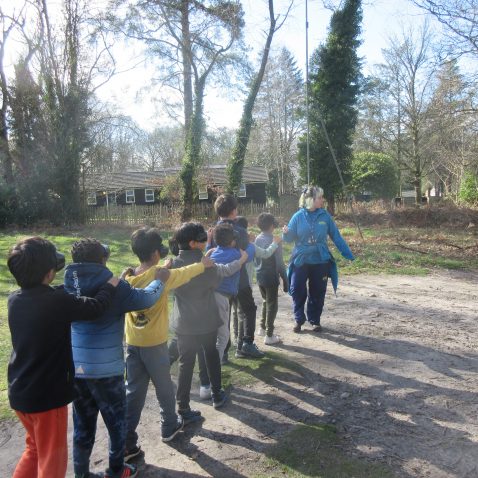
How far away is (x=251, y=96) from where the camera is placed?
77.3ft

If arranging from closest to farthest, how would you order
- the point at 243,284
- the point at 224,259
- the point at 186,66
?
the point at 224,259 → the point at 243,284 → the point at 186,66

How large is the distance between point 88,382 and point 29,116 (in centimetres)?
2455

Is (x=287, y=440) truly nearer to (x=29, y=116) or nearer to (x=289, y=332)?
(x=289, y=332)

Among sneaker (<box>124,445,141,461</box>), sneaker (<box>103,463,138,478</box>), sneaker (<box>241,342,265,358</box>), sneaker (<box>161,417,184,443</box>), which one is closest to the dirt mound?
sneaker (<box>241,342,265,358</box>)

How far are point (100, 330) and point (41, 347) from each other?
1.39 feet

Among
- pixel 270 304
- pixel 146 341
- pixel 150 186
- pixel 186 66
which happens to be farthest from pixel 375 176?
pixel 146 341

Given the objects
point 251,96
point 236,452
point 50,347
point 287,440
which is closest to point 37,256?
point 50,347

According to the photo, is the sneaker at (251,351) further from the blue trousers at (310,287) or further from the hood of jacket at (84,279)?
the hood of jacket at (84,279)

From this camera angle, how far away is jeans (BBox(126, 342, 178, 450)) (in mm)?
3094

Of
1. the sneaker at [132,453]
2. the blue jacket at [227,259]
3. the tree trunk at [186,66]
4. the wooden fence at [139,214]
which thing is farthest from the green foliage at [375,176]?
the sneaker at [132,453]

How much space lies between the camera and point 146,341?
3096 millimetres

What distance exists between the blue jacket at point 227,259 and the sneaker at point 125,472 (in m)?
1.59

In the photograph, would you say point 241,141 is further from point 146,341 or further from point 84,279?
point 84,279

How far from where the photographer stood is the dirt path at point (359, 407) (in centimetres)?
304
